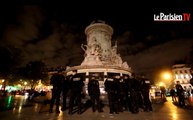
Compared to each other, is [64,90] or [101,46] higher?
[101,46]

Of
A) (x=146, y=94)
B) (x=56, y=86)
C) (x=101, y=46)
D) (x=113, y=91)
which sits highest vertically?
(x=101, y=46)

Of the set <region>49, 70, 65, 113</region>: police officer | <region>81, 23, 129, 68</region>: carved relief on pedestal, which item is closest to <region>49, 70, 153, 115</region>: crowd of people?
<region>49, 70, 65, 113</region>: police officer

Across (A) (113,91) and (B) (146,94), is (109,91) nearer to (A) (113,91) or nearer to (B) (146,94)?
(A) (113,91)

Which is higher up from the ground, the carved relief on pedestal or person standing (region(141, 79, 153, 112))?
the carved relief on pedestal

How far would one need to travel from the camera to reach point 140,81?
9828 millimetres

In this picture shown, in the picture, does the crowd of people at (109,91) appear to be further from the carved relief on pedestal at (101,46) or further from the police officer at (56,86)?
the carved relief on pedestal at (101,46)

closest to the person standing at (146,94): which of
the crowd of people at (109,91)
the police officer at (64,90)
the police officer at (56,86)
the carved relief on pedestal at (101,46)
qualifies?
the crowd of people at (109,91)

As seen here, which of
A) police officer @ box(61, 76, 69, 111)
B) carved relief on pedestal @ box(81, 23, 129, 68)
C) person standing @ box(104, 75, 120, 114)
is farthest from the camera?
carved relief on pedestal @ box(81, 23, 129, 68)

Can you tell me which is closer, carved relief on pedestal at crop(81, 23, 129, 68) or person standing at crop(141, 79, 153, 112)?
person standing at crop(141, 79, 153, 112)

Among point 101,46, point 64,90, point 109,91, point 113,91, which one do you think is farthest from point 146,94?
point 101,46

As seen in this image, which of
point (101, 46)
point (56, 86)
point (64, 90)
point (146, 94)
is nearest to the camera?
point (56, 86)

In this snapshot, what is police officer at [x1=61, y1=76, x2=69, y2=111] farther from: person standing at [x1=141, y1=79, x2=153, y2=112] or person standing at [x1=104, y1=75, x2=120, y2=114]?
person standing at [x1=141, y1=79, x2=153, y2=112]

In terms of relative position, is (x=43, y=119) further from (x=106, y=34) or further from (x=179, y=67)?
(x=179, y=67)

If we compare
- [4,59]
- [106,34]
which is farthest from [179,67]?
[4,59]
